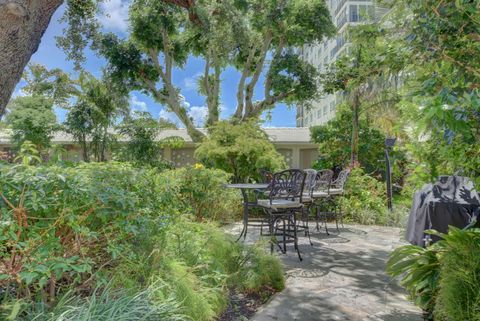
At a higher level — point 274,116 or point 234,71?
point 234,71

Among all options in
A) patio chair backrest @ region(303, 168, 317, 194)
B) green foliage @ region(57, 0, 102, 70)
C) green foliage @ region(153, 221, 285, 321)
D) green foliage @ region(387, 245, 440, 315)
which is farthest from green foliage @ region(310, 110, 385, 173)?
green foliage @ region(387, 245, 440, 315)

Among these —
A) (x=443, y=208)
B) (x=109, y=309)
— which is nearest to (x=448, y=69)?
(x=443, y=208)

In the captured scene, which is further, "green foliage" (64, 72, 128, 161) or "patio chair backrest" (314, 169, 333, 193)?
"green foliage" (64, 72, 128, 161)

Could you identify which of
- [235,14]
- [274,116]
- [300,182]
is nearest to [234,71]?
[274,116]

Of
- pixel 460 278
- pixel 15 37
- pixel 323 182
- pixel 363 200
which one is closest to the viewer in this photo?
pixel 15 37

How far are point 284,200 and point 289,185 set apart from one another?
255 millimetres

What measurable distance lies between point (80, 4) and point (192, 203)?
13.1 ft

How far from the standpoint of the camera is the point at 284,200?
235 inches

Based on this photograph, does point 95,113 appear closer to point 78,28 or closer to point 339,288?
point 78,28

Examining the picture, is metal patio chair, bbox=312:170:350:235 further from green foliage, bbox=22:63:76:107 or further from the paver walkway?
green foliage, bbox=22:63:76:107

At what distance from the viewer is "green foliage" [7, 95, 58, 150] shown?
15266mm

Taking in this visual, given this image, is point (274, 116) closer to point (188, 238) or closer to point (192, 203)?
point (192, 203)

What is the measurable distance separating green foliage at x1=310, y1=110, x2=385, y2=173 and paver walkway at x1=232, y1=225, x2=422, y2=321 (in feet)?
22.6

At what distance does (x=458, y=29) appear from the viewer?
232cm
